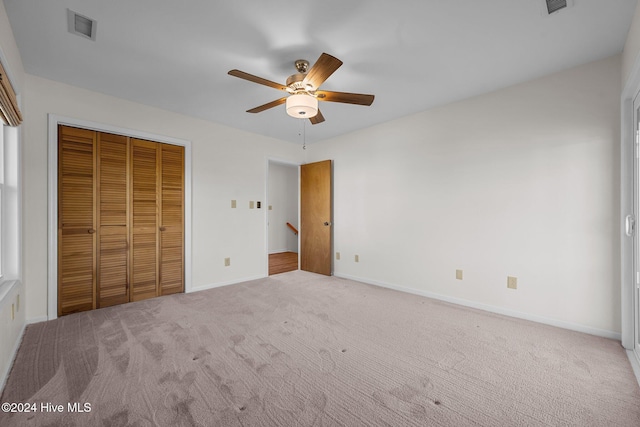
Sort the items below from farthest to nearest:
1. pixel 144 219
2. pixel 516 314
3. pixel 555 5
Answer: pixel 144 219 < pixel 516 314 < pixel 555 5

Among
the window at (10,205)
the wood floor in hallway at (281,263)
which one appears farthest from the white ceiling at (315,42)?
the wood floor in hallway at (281,263)

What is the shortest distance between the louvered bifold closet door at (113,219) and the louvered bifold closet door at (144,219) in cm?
7

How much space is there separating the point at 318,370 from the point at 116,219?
9.12 feet

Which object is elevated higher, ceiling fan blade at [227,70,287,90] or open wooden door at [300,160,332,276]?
ceiling fan blade at [227,70,287,90]

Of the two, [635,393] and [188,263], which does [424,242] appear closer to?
[635,393]

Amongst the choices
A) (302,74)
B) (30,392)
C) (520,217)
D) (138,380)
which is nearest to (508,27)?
(302,74)

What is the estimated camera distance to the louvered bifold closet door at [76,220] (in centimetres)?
271

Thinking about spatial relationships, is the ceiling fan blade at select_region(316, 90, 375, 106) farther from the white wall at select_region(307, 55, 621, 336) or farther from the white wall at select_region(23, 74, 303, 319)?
the white wall at select_region(23, 74, 303, 319)

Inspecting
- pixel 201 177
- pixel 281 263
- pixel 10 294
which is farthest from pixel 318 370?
pixel 281 263

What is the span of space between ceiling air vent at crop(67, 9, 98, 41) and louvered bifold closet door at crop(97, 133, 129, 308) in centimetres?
128

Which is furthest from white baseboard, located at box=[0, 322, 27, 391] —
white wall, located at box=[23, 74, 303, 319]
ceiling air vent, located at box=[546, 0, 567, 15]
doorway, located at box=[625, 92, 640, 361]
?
doorway, located at box=[625, 92, 640, 361]

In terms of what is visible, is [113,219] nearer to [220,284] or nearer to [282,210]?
[220,284]

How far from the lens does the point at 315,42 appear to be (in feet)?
6.60

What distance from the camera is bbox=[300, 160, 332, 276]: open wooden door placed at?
4.55 m
